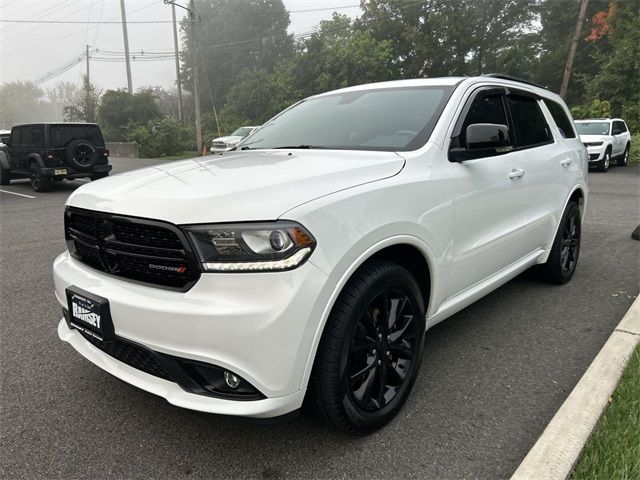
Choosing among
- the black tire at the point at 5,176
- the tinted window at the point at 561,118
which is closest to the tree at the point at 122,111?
the black tire at the point at 5,176

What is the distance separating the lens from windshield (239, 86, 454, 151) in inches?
111

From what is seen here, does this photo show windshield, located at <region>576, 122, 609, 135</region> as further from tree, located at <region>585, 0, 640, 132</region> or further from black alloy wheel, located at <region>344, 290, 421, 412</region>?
black alloy wheel, located at <region>344, 290, 421, 412</region>

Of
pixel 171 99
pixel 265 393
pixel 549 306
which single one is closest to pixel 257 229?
pixel 265 393

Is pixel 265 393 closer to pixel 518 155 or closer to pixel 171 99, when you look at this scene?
pixel 518 155

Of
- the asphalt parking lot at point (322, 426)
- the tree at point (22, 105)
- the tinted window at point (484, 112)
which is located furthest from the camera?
the tree at point (22, 105)

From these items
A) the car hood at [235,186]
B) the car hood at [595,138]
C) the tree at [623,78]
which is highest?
the tree at [623,78]

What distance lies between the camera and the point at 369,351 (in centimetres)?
228

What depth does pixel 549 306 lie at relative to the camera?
398cm

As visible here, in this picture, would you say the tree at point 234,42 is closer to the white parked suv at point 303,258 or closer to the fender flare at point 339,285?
the white parked suv at point 303,258

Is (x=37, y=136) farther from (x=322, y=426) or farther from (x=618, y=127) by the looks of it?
(x=618, y=127)

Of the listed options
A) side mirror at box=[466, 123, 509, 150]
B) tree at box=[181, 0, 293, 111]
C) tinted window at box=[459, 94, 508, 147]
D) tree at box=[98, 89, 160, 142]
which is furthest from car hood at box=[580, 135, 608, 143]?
tree at box=[181, 0, 293, 111]

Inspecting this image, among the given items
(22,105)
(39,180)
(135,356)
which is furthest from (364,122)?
(22,105)

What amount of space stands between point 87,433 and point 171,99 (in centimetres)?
7908

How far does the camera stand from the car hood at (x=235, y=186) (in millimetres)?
1886
